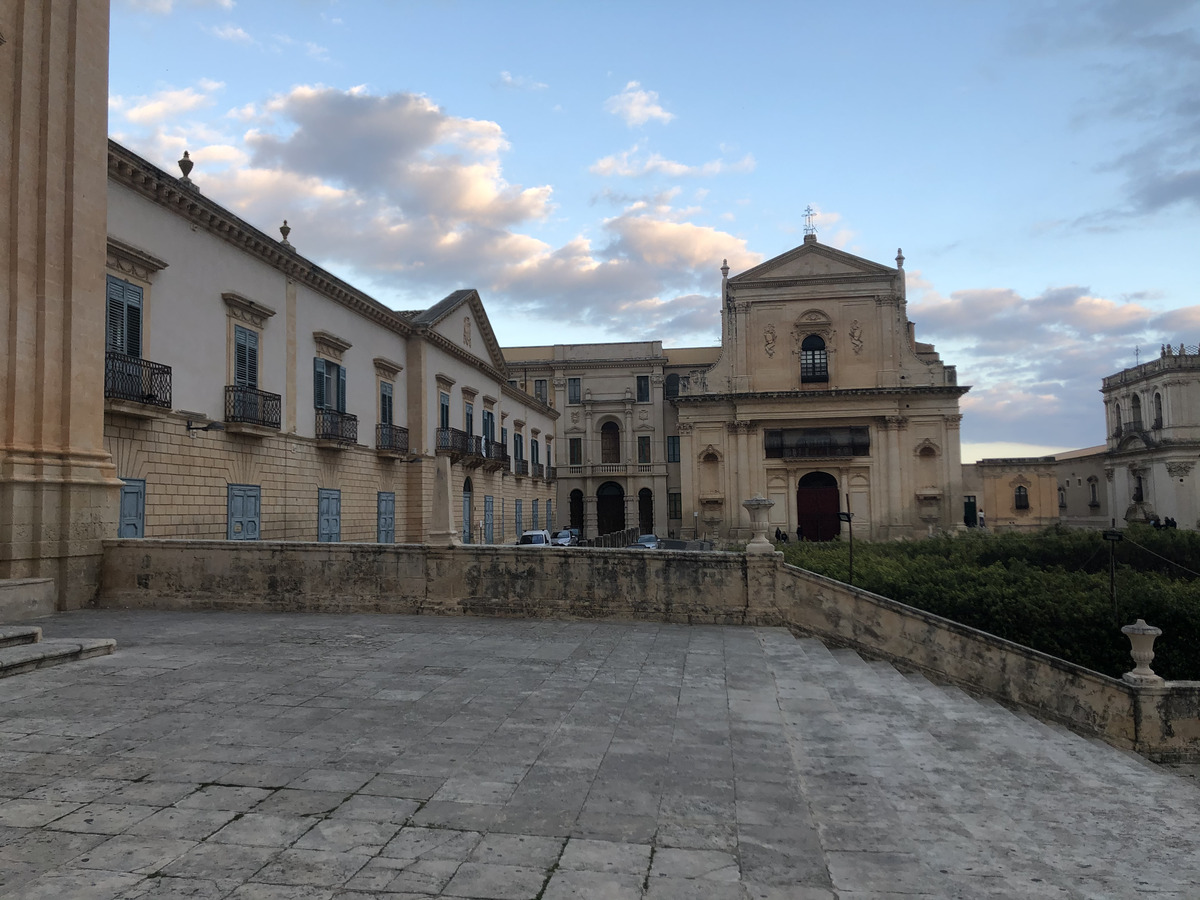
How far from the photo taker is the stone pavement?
3562mm

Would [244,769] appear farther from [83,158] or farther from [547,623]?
[83,158]

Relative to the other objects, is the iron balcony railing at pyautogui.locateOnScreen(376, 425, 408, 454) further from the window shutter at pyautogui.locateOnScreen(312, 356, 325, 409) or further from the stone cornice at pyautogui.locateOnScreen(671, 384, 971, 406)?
the stone cornice at pyautogui.locateOnScreen(671, 384, 971, 406)

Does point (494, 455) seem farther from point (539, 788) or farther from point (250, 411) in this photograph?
point (539, 788)

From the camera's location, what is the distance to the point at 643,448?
163ft

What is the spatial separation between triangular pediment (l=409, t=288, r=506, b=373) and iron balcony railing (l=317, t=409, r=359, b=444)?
6.18 metres

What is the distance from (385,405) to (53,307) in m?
14.6

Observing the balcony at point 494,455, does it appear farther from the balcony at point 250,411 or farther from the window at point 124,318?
the window at point 124,318

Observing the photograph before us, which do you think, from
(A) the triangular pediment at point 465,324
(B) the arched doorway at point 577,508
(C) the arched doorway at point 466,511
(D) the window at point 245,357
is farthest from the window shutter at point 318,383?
(B) the arched doorway at point 577,508

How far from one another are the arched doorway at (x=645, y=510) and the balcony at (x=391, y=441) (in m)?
24.6

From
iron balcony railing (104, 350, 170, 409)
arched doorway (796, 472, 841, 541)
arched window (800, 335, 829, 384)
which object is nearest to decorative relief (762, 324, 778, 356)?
arched window (800, 335, 829, 384)

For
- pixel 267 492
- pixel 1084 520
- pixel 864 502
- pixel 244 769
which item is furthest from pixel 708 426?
pixel 244 769

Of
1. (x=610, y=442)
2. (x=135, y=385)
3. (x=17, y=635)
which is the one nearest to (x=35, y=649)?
(x=17, y=635)

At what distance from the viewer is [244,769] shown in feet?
15.5

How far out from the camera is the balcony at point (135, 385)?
1402 centimetres
